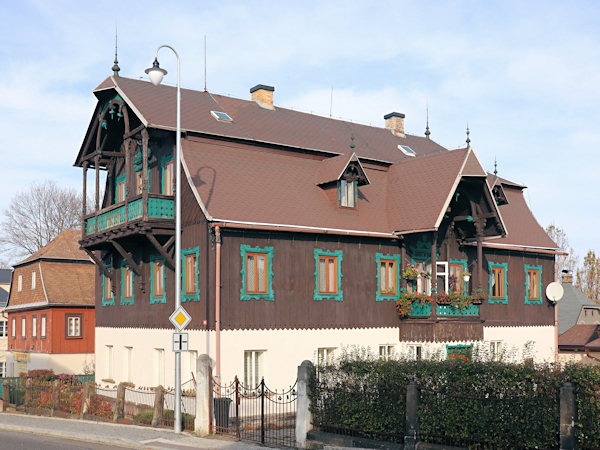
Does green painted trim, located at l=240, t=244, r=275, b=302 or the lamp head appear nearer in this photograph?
the lamp head

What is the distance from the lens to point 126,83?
90.8ft

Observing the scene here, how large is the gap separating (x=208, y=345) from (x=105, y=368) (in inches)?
395

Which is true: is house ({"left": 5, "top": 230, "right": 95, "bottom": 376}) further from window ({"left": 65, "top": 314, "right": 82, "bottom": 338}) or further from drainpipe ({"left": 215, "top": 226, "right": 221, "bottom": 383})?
drainpipe ({"left": 215, "top": 226, "right": 221, "bottom": 383})

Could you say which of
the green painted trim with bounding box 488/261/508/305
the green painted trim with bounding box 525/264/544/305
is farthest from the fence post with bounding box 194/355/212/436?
the green painted trim with bounding box 525/264/544/305

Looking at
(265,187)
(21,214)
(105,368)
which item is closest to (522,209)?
(265,187)

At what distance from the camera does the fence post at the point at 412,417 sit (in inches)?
577

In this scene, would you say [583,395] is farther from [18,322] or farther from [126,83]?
[18,322]

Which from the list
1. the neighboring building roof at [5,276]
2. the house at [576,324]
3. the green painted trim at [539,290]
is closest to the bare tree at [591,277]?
the house at [576,324]

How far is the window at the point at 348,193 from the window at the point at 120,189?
10.0 m

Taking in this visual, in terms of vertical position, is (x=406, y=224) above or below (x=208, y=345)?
above

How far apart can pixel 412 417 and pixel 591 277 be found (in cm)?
6331

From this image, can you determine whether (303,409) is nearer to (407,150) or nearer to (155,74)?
(155,74)

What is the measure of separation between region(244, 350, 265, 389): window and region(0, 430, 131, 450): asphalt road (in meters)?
5.96

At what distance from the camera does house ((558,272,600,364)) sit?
39594 millimetres
